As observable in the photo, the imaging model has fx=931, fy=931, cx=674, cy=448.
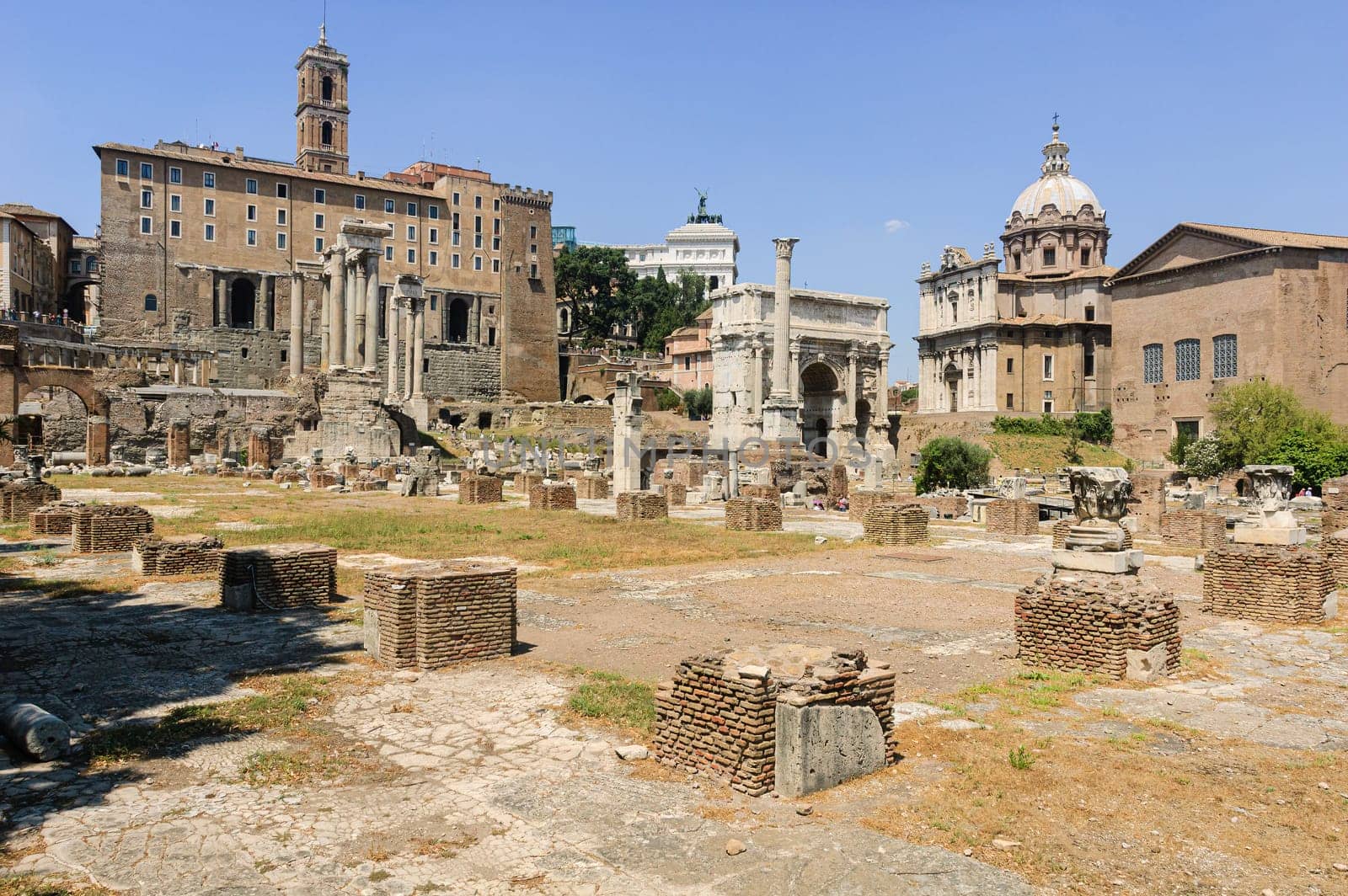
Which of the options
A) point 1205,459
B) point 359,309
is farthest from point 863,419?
point 359,309

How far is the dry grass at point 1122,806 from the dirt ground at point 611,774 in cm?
2

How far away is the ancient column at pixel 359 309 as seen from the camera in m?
43.1

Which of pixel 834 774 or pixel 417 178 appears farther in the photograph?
pixel 417 178

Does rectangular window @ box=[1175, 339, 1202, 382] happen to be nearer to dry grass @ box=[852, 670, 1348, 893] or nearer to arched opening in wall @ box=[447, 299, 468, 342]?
arched opening in wall @ box=[447, 299, 468, 342]

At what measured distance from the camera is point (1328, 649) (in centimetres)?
950

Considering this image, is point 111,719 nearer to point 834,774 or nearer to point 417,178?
point 834,774

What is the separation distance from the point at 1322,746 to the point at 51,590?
13.2m

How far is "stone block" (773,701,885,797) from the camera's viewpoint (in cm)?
547

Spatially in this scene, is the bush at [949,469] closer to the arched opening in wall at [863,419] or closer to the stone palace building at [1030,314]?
the arched opening in wall at [863,419]

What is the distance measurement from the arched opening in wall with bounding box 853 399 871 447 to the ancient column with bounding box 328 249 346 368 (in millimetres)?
32040

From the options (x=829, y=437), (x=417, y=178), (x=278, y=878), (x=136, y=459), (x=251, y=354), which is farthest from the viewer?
(x=417, y=178)

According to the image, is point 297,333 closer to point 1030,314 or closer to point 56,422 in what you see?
point 56,422

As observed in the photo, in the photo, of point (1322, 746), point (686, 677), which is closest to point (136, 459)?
point (686, 677)

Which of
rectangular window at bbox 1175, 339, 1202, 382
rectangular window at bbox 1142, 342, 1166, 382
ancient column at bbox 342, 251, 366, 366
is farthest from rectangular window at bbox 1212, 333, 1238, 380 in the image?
ancient column at bbox 342, 251, 366, 366
